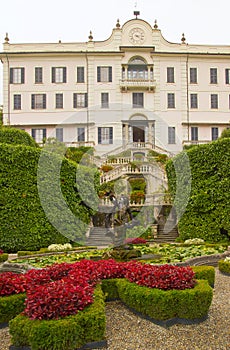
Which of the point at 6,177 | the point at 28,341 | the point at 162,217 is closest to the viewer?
the point at 28,341

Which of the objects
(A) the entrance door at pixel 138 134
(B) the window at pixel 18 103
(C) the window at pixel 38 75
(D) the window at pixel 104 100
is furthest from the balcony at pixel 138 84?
(B) the window at pixel 18 103

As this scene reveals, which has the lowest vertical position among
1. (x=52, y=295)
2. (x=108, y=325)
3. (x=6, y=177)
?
(x=108, y=325)

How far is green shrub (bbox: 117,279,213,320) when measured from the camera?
22.3 feet

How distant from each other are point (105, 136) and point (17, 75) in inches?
463

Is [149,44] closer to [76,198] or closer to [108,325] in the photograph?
[76,198]

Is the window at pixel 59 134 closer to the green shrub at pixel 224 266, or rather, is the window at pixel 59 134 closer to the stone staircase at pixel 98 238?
the stone staircase at pixel 98 238

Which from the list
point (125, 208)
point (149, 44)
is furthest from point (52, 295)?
point (149, 44)

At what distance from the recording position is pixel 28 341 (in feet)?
18.6

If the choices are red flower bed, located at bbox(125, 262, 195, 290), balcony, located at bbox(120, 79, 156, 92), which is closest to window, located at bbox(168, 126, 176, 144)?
balcony, located at bbox(120, 79, 156, 92)

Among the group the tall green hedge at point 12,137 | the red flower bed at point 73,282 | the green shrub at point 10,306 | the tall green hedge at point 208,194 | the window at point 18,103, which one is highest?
the window at point 18,103

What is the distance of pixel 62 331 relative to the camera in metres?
5.52

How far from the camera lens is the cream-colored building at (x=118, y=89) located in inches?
1583

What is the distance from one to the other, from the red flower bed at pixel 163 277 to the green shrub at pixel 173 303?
0.19m

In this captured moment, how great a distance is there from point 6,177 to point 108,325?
→ 12.8 metres
